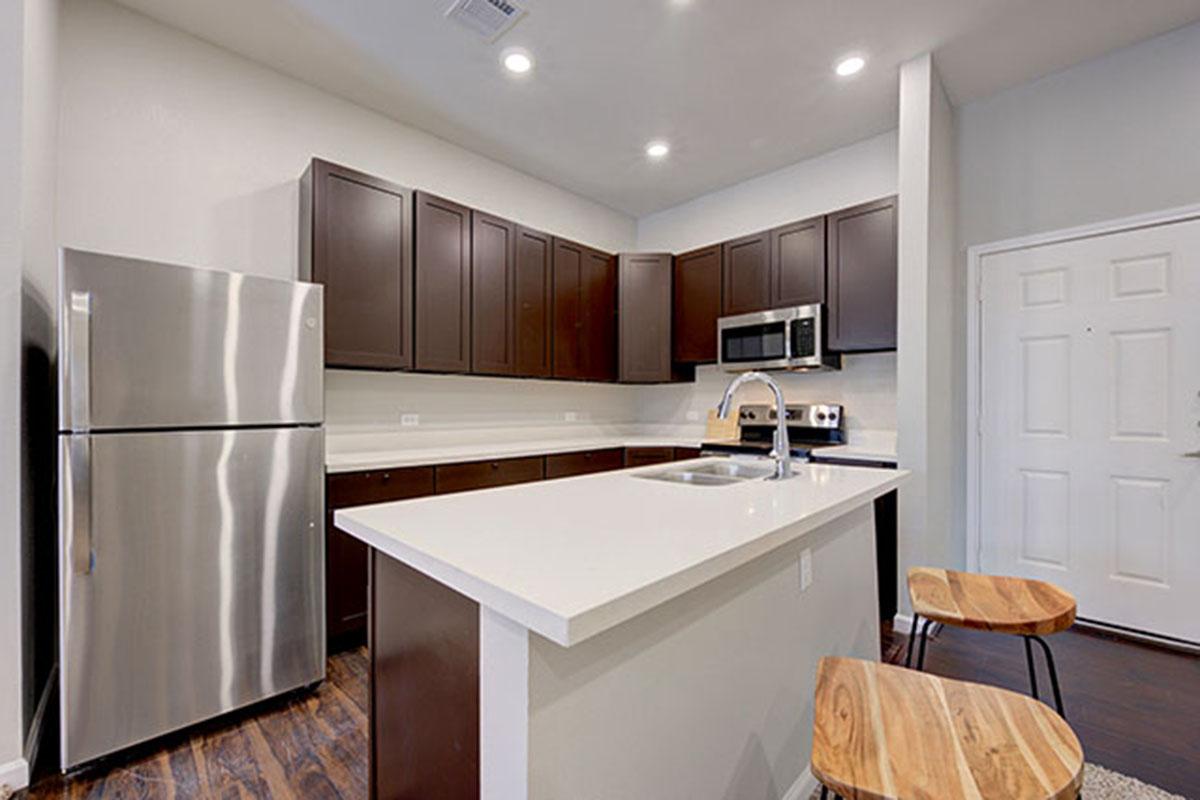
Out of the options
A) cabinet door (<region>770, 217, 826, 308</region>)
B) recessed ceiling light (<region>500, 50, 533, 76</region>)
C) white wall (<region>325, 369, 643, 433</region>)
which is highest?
recessed ceiling light (<region>500, 50, 533, 76</region>)

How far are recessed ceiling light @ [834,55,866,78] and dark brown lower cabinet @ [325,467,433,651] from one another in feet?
10.5

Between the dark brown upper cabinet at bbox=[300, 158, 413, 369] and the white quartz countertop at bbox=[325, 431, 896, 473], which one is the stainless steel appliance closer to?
the white quartz countertop at bbox=[325, 431, 896, 473]

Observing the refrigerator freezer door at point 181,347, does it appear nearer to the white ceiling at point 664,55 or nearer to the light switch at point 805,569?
the white ceiling at point 664,55

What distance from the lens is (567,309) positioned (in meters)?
4.03

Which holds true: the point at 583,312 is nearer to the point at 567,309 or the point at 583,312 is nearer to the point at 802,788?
the point at 567,309

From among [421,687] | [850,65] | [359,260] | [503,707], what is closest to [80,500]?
[421,687]

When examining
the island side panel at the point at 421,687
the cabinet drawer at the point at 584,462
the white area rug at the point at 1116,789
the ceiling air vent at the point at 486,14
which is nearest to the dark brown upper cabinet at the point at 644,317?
the cabinet drawer at the point at 584,462

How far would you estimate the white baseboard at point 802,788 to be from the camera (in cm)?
147

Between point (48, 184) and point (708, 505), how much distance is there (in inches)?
111

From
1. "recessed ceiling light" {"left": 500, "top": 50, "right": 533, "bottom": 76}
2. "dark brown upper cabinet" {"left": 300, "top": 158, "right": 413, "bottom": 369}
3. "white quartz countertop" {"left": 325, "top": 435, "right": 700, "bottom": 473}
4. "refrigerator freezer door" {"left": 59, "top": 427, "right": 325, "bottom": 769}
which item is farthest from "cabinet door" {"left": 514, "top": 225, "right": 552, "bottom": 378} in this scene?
"refrigerator freezer door" {"left": 59, "top": 427, "right": 325, "bottom": 769}

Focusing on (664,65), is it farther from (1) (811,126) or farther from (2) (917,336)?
(2) (917,336)

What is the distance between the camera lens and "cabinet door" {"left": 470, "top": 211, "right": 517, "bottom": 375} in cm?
340

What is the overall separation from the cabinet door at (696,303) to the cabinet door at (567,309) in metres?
0.85

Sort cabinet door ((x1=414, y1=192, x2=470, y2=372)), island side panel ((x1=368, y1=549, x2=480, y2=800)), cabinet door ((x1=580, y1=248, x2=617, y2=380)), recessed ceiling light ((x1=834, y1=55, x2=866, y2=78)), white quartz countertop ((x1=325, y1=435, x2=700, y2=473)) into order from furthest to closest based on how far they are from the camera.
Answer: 1. cabinet door ((x1=580, y1=248, x2=617, y2=380))
2. cabinet door ((x1=414, y1=192, x2=470, y2=372))
3. recessed ceiling light ((x1=834, y1=55, x2=866, y2=78))
4. white quartz countertop ((x1=325, y1=435, x2=700, y2=473))
5. island side panel ((x1=368, y1=549, x2=480, y2=800))
